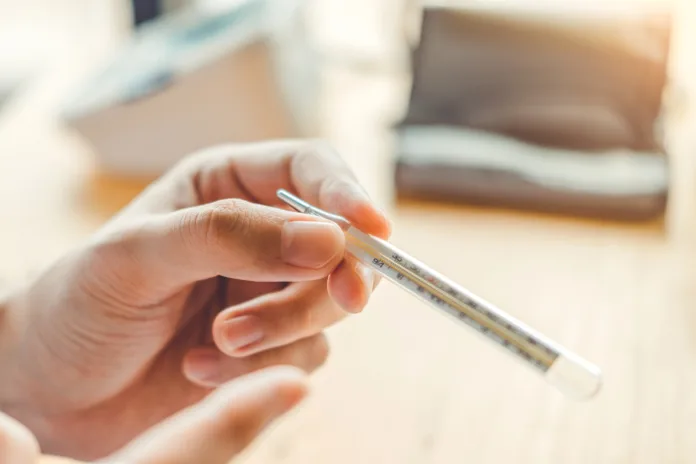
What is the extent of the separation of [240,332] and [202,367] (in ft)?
0.28

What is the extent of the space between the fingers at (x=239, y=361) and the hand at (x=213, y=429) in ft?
0.54

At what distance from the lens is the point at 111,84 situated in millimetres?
884

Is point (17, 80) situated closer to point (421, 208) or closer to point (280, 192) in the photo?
point (421, 208)

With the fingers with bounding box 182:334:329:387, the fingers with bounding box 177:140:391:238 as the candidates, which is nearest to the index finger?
the fingers with bounding box 177:140:391:238

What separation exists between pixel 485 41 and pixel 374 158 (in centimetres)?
19

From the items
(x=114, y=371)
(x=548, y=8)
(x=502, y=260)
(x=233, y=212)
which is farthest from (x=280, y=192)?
(x=548, y=8)

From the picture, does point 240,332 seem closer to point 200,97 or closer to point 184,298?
point 184,298

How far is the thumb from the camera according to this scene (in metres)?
0.42

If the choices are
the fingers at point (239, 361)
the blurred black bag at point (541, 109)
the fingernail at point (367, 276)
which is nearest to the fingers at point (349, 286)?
the fingernail at point (367, 276)

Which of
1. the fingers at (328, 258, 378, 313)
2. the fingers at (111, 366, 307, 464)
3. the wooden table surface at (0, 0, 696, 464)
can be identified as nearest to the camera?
the fingers at (111, 366, 307, 464)

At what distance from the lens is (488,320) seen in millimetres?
407

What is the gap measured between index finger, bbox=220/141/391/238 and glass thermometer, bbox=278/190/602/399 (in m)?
0.03

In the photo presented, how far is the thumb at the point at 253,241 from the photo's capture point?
418 millimetres

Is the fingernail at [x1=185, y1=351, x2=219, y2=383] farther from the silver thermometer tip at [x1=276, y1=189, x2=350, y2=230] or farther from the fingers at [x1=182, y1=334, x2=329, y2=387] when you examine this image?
the silver thermometer tip at [x1=276, y1=189, x2=350, y2=230]
